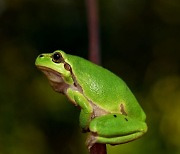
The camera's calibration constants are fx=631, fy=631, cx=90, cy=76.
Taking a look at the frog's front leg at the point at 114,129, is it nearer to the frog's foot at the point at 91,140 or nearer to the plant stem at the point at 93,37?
the frog's foot at the point at 91,140

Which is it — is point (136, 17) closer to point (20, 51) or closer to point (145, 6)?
point (145, 6)

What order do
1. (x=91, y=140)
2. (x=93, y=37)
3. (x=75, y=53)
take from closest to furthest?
(x=91, y=140) < (x=93, y=37) < (x=75, y=53)

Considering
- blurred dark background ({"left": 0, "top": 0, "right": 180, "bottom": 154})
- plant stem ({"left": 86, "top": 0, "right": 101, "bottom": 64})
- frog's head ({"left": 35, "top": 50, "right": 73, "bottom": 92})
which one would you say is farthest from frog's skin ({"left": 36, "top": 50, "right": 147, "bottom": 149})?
blurred dark background ({"left": 0, "top": 0, "right": 180, "bottom": 154})

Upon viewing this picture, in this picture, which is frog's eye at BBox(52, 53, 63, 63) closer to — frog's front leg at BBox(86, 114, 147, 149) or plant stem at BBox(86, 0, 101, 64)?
frog's front leg at BBox(86, 114, 147, 149)

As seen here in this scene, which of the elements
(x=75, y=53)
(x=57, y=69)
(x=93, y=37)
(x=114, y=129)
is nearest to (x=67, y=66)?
(x=57, y=69)

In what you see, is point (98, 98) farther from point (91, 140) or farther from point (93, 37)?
point (93, 37)
